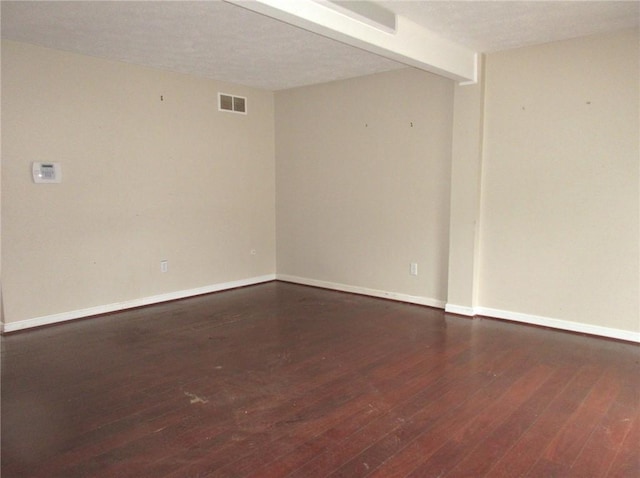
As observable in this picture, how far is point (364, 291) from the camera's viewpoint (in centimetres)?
562

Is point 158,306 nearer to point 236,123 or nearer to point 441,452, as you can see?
point 236,123

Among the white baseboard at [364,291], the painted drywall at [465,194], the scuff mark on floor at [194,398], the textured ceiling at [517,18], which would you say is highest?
the textured ceiling at [517,18]

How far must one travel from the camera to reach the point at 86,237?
15.1ft

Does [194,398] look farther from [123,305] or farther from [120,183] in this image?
[120,183]

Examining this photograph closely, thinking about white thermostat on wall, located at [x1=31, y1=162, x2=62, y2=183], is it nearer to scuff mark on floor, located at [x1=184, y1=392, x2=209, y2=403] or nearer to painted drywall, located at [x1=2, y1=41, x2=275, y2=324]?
painted drywall, located at [x1=2, y1=41, x2=275, y2=324]

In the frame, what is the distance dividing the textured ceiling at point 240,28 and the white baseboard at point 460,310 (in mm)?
2451

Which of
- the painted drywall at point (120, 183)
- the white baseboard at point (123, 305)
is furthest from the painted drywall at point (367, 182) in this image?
the white baseboard at point (123, 305)

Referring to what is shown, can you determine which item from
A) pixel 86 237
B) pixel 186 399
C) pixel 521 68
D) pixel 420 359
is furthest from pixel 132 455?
pixel 521 68

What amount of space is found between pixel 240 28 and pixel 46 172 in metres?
2.22

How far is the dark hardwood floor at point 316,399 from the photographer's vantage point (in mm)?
2258

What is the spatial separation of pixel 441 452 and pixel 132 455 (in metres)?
1.52

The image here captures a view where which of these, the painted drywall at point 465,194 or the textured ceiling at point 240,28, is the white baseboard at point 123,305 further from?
the painted drywall at point 465,194

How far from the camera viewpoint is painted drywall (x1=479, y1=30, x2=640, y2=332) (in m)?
3.83

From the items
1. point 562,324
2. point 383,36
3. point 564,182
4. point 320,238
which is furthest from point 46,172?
point 562,324
